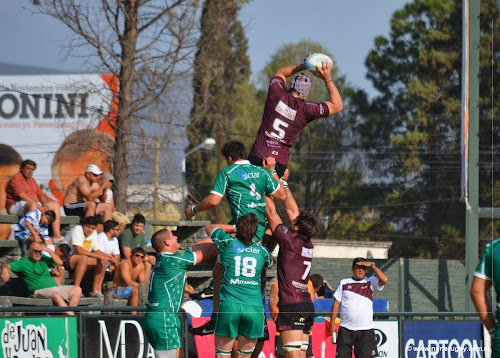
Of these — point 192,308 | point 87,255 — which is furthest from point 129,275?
point 192,308

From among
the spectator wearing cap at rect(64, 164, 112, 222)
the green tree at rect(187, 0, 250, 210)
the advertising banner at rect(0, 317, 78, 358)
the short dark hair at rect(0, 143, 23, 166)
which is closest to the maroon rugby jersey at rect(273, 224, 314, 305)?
the advertising banner at rect(0, 317, 78, 358)

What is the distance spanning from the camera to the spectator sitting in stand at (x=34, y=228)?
12.7m

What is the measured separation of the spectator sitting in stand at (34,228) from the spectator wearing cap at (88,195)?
905 mm

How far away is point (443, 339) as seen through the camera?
1082 centimetres

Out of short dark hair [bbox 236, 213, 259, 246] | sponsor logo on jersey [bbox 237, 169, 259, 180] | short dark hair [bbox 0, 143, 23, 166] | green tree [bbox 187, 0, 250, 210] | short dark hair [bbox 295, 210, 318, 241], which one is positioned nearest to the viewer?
short dark hair [bbox 236, 213, 259, 246]

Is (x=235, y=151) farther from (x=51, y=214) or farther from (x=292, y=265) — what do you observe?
(x=51, y=214)

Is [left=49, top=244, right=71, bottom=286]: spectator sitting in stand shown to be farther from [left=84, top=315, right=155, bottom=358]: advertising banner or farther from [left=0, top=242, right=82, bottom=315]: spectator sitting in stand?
[left=84, top=315, right=155, bottom=358]: advertising banner

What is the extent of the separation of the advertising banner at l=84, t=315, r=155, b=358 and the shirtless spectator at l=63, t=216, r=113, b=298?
2.50m

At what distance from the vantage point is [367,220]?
3025 centimetres

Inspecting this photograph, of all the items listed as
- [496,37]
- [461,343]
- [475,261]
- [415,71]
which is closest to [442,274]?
[475,261]

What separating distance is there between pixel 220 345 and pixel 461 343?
12.8 ft

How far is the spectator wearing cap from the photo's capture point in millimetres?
13750

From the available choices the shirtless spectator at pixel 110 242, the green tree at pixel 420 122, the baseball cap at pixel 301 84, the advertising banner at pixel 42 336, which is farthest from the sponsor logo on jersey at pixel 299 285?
the green tree at pixel 420 122

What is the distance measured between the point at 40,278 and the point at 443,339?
16.7 ft
